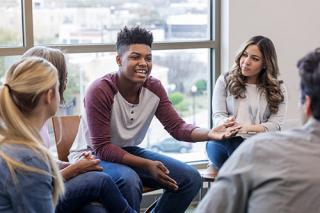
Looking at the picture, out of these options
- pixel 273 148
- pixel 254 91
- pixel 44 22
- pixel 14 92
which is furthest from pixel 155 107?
pixel 273 148

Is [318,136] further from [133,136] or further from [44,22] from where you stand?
[44,22]

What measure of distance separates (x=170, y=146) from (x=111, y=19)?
101 cm

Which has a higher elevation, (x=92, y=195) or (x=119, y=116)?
(x=119, y=116)

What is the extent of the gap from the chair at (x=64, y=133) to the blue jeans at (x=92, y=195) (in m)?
0.51

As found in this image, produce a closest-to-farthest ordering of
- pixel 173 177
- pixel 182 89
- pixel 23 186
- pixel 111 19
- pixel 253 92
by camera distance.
Result: 1. pixel 23 186
2. pixel 173 177
3. pixel 253 92
4. pixel 111 19
5. pixel 182 89

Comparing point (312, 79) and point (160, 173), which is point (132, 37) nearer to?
point (160, 173)

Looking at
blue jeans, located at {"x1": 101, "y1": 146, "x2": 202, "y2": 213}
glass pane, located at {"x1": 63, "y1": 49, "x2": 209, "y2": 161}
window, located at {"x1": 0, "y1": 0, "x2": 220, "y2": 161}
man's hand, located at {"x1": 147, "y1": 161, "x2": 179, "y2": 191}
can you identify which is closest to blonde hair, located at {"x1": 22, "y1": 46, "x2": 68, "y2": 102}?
blue jeans, located at {"x1": 101, "y1": 146, "x2": 202, "y2": 213}

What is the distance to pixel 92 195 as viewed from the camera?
2314 millimetres

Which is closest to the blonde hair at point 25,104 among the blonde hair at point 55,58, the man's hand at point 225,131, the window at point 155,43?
the blonde hair at point 55,58

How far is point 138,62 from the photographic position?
9.11 ft

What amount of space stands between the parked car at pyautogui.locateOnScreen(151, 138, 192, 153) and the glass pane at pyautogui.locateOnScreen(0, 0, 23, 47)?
119 centimetres

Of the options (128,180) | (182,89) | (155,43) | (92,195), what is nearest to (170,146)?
(182,89)

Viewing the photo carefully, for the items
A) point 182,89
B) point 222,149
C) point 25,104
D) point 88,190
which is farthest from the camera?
point 182,89

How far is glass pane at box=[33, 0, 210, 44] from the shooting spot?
333 centimetres
